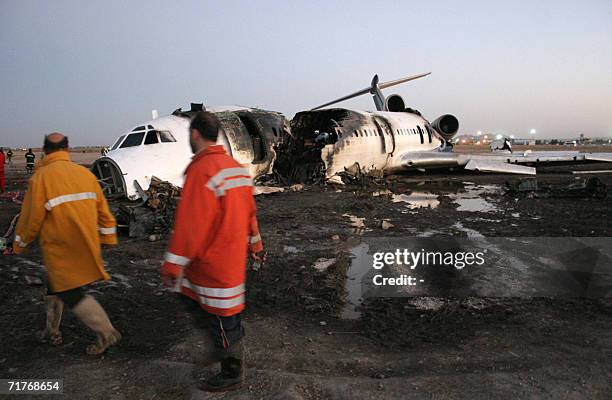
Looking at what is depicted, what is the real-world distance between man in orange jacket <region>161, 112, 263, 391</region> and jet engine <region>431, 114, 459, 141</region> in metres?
23.1

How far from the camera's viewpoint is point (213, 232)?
270cm

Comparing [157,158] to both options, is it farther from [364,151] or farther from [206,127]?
[364,151]

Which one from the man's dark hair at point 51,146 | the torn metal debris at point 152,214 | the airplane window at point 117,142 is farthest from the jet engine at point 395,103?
the man's dark hair at point 51,146

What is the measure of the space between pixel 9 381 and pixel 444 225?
7444 mm

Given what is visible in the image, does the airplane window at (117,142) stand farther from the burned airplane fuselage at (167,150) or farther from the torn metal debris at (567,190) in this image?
the torn metal debris at (567,190)

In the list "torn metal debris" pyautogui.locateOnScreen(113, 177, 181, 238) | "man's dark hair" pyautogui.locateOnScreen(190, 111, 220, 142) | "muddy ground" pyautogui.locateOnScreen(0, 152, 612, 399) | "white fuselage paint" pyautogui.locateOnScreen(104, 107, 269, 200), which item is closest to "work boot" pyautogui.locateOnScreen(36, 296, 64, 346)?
"muddy ground" pyautogui.locateOnScreen(0, 152, 612, 399)

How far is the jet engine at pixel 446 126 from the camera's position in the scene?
24016 millimetres

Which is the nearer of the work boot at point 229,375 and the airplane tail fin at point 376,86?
the work boot at point 229,375

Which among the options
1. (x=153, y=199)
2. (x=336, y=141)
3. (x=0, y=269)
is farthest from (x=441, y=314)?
(x=336, y=141)

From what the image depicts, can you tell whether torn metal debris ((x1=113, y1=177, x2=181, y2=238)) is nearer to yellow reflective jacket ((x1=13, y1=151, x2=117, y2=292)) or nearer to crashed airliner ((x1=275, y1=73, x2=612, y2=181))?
yellow reflective jacket ((x1=13, y1=151, x2=117, y2=292))

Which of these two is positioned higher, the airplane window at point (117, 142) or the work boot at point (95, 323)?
the airplane window at point (117, 142)

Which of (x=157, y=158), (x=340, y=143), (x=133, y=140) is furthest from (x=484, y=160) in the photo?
(x=133, y=140)

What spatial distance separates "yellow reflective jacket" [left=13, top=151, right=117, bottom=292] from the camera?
3.26 m

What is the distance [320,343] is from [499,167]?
14.2m
